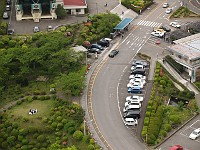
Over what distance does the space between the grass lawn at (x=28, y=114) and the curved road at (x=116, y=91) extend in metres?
8.53

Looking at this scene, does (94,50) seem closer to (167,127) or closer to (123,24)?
(123,24)

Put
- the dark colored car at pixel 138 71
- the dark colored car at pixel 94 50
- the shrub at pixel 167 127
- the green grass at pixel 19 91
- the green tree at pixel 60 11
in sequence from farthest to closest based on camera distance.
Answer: the green tree at pixel 60 11 → the dark colored car at pixel 94 50 → the dark colored car at pixel 138 71 → the green grass at pixel 19 91 → the shrub at pixel 167 127

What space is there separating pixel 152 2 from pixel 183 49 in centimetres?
3764

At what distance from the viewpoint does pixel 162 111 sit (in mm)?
82438

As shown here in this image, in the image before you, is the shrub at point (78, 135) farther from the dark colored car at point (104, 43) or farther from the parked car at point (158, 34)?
the parked car at point (158, 34)

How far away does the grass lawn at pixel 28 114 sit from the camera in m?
83.8

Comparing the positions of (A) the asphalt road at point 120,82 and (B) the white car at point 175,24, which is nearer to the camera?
(A) the asphalt road at point 120,82

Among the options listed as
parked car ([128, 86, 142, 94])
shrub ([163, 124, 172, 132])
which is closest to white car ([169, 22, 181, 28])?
parked car ([128, 86, 142, 94])

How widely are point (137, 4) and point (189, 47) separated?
3376cm

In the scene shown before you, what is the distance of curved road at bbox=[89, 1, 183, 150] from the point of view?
76.9 meters

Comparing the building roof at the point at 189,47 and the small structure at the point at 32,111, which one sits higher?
the building roof at the point at 189,47

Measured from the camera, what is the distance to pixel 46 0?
396 feet

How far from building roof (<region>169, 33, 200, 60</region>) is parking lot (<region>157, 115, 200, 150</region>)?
1783cm

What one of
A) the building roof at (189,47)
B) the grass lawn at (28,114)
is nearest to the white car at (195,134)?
the building roof at (189,47)
